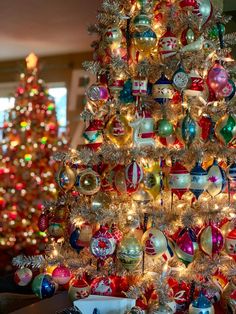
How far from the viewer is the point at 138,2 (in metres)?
1.97

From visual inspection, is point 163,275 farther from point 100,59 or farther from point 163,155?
point 100,59

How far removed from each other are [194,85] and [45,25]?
11.0 ft

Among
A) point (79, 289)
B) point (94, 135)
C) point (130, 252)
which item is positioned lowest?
point (79, 289)

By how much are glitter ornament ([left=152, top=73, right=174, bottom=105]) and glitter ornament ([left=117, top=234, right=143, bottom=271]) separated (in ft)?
1.77

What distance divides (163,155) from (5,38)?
4.03m

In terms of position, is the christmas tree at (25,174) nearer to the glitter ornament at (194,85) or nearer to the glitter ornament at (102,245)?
the glitter ornament at (102,245)

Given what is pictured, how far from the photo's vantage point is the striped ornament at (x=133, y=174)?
1.79 meters

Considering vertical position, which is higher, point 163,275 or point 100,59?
point 100,59

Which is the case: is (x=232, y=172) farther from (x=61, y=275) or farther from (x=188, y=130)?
(x=61, y=275)

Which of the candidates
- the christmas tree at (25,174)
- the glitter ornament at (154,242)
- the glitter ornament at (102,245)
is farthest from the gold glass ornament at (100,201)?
the christmas tree at (25,174)

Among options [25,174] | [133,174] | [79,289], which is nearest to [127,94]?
[133,174]

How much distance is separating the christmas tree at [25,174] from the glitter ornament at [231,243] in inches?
117

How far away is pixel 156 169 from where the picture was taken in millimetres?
1900

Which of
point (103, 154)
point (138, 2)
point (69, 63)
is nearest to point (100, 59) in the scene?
point (138, 2)
